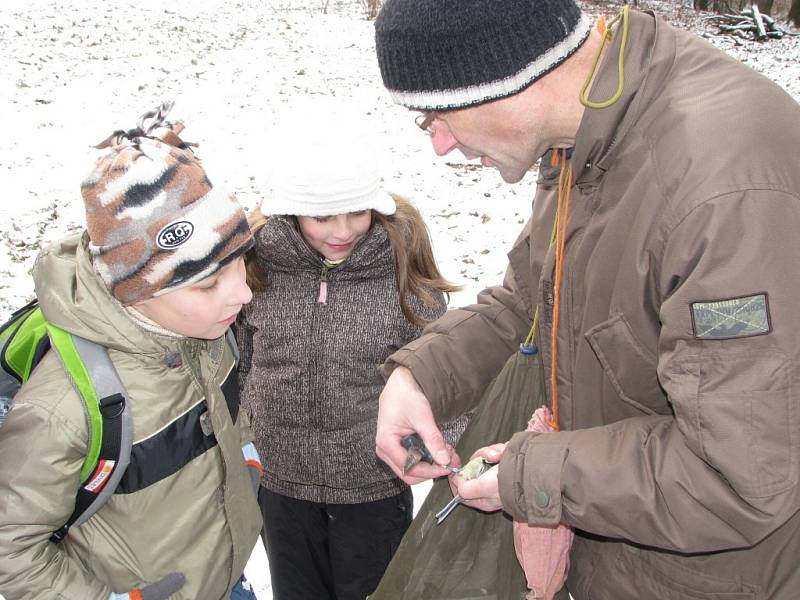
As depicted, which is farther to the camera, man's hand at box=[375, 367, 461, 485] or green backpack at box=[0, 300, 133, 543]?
man's hand at box=[375, 367, 461, 485]

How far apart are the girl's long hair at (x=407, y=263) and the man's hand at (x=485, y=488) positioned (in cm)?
98

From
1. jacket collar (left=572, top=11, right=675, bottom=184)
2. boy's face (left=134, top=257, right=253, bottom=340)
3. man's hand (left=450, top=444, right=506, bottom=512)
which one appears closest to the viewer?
jacket collar (left=572, top=11, right=675, bottom=184)

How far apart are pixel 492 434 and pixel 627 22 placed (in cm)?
119

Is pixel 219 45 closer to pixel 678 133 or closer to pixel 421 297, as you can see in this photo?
pixel 421 297

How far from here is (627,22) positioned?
4.97 ft

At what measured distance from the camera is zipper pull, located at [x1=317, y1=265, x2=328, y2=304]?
2.70 m

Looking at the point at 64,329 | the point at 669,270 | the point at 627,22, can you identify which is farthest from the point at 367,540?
the point at 627,22

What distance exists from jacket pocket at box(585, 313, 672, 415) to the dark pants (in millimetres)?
1532

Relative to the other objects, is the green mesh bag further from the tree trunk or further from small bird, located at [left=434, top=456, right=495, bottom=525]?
the tree trunk

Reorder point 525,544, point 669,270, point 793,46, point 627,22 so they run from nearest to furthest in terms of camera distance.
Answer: point 669,270 < point 627,22 < point 525,544 < point 793,46

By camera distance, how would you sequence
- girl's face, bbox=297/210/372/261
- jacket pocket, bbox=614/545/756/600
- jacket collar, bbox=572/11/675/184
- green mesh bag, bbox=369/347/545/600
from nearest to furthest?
jacket collar, bbox=572/11/675/184
jacket pocket, bbox=614/545/756/600
green mesh bag, bbox=369/347/545/600
girl's face, bbox=297/210/372/261

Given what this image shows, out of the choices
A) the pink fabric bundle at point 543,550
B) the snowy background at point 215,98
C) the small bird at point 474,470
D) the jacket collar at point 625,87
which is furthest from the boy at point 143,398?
the snowy background at point 215,98

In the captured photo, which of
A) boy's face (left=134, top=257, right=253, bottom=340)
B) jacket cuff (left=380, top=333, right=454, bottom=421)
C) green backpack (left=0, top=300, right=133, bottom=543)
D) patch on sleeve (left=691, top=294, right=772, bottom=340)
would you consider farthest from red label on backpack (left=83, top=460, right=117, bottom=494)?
patch on sleeve (left=691, top=294, right=772, bottom=340)

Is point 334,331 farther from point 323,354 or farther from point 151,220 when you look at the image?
point 151,220
